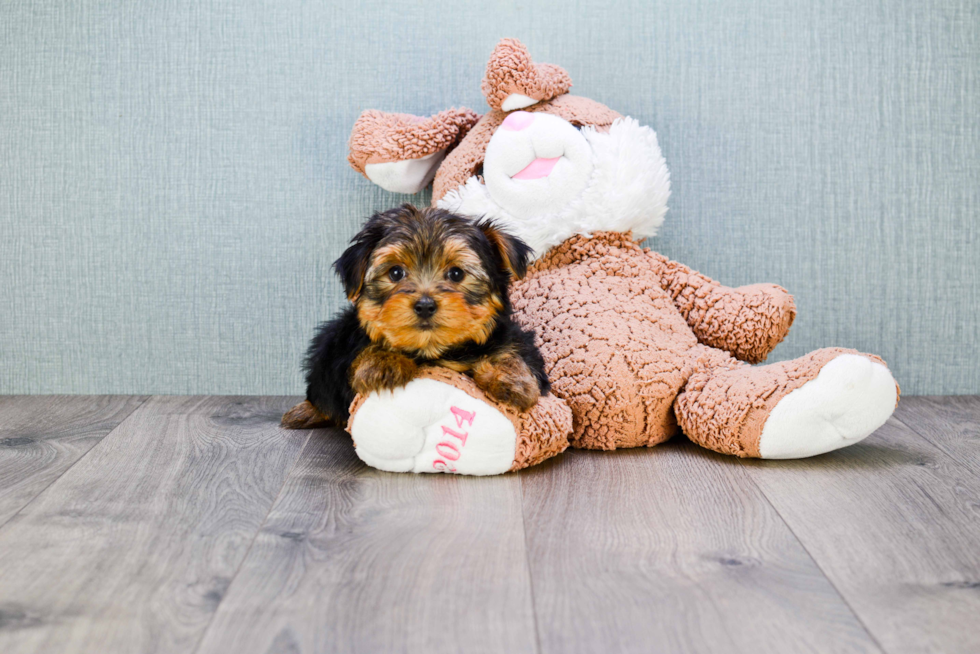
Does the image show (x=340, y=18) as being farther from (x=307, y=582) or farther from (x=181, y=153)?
(x=307, y=582)

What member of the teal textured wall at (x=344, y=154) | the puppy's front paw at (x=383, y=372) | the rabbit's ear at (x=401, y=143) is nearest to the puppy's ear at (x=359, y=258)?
the puppy's front paw at (x=383, y=372)

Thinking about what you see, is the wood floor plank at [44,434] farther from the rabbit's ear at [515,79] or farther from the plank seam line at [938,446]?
the plank seam line at [938,446]

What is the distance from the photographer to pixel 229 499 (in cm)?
180

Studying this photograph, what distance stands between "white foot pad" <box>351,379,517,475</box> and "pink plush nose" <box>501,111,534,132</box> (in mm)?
823

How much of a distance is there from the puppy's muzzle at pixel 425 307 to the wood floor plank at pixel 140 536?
1.78 ft

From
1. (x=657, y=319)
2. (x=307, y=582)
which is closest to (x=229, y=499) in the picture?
(x=307, y=582)

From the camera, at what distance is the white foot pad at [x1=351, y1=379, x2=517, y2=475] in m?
1.85

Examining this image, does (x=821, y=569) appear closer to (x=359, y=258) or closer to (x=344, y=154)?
(x=359, y=258)

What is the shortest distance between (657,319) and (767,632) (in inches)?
46.0

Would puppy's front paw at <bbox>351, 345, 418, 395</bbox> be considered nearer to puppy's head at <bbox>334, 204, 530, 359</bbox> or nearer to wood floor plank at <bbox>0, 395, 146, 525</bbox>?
puppy's head at <bbox>334, 204, 530, 359</bbox>

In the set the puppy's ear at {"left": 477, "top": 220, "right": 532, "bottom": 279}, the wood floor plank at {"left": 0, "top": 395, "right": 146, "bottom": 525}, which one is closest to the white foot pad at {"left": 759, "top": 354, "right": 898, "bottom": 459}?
the puppy's ear at {"left": 477, "top": 220, "right": 532, "bottom": 279}

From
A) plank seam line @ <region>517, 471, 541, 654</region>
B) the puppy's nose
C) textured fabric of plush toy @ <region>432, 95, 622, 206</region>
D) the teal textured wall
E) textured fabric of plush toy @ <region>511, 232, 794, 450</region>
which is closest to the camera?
plank seam line @ <region>517, 471, 541, 654</region>

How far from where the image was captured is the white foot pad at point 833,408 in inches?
76.0

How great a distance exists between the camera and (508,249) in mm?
1934
